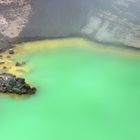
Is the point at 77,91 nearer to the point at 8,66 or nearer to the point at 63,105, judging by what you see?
the point at 63,105

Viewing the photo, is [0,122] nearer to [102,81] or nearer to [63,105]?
[63,105]

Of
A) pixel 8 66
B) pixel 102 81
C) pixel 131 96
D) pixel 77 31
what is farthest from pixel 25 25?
pixel 131 96

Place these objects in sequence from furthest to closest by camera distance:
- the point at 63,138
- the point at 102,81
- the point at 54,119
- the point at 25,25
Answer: the point at 25,25, the point at 102,81, the point at 54,119, the point at 63,138

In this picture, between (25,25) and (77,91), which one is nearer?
(77,91)

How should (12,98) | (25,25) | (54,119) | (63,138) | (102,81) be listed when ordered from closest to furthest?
(63,138), (54,119), (12,98), (102,81), (25,25)

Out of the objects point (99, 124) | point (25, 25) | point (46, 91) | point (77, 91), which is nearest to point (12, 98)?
point (46, 91)

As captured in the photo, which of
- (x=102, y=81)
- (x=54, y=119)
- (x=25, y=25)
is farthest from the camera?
(x=25, y=25)

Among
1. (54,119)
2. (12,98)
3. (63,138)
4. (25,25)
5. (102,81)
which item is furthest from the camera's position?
(25,25)
